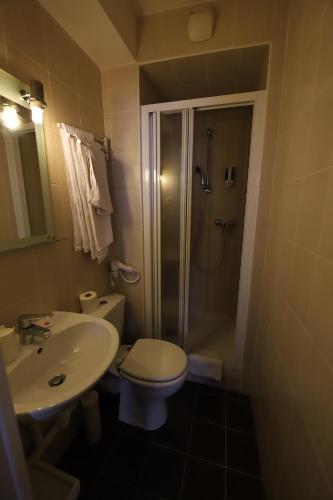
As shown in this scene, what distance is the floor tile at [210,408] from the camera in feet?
4.51

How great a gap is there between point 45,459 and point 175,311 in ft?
3.76

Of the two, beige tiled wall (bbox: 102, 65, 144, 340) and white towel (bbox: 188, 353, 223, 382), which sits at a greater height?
beige tiled wall (bbox: 102, 65, 144, 340)

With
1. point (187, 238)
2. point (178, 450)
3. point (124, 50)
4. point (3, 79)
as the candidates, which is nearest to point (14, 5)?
point (3, 79)

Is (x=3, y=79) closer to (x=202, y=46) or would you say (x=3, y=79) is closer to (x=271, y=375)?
(x=202, y=46)

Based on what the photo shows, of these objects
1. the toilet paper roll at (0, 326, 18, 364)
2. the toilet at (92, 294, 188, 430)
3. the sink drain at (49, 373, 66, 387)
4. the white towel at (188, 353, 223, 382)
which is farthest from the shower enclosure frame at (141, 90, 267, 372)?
the toilet paper roll at (0, 326, 18, 364)

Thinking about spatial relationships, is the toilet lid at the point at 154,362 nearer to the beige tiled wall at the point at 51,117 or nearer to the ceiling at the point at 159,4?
the beige tiled wall at the point at 51,117

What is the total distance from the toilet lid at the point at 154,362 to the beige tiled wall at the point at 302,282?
501 mm

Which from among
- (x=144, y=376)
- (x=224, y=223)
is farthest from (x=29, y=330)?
(x=224, y=223)

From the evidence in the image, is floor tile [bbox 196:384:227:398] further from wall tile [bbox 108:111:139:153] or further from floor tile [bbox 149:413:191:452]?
wall tile [bbox 108:111:139:153]

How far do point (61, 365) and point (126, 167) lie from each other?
1.26 metres

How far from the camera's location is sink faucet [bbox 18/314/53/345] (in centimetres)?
86

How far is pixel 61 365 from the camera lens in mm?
974

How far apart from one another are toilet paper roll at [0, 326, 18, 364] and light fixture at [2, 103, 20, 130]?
32.0 inches

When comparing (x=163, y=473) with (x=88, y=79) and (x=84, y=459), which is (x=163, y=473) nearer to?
(x=84, y=459)
